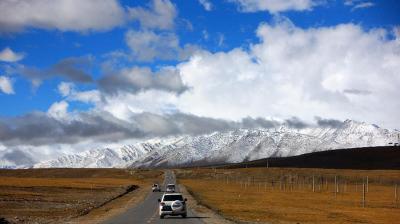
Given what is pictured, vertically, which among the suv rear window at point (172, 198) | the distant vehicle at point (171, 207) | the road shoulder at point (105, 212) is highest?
the suv rear window at point (172, 198)

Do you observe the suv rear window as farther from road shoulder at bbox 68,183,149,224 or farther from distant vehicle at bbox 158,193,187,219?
road shoulder at bbox 68,183,149,224

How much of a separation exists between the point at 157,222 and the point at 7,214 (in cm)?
1706

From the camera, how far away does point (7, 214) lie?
5319cm

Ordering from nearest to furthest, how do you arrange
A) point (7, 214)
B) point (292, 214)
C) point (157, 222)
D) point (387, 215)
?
point (157, 222)
point (7, 214)
point (292, 214)
point (387, 215)

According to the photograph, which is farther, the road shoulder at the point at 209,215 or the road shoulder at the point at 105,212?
the road shoulder at the point at 105,212

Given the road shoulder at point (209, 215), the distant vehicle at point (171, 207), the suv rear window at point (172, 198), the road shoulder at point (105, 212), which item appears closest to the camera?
the road shoulder at point (209, 215)

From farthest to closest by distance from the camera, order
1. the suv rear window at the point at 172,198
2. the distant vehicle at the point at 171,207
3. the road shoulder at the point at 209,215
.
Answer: the suv rear window at the point at 172,198, the distant vehicle at the point at 171,207, the road shoulder at the point at 209,215

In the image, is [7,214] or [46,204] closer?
[7,214]

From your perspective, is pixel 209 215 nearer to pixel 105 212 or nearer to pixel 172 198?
pixel 172 198

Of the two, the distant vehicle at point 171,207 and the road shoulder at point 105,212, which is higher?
the distant vehicle at point 171,207

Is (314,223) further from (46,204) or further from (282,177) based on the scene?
(282,177)

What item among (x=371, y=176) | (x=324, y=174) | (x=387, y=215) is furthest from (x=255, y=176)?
(x=387, y=215)

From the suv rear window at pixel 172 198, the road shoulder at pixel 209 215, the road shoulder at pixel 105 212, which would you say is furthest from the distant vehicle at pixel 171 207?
the road shoulder at pixel 105 212

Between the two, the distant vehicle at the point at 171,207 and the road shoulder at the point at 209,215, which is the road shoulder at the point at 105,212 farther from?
the road shoulder at the point at 209,215
